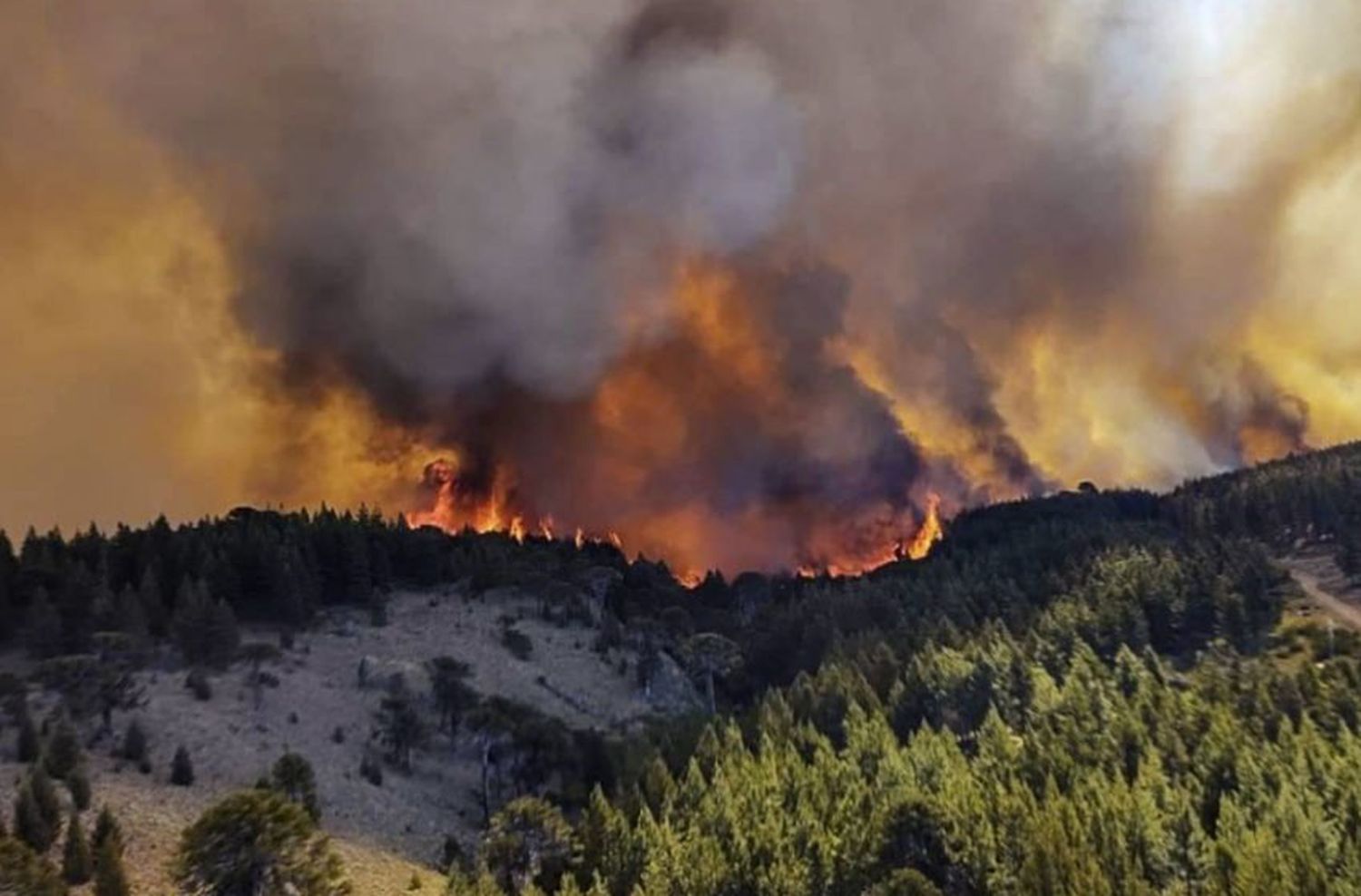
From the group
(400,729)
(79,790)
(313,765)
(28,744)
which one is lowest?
(79,790)

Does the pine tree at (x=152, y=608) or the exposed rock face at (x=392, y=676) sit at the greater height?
the pine tree at (x=152, y=608)

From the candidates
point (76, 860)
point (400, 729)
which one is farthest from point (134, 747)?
point (400, 729)

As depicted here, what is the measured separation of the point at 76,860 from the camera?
308 feet

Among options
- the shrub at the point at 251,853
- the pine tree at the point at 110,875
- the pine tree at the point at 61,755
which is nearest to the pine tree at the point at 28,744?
the pine tree at the point at 61,755

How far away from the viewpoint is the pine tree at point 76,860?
92.9m

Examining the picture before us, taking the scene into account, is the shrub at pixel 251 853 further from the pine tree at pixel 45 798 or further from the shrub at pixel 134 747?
the shrub at pixel 134 747

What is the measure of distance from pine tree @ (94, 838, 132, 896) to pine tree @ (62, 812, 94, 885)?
3.95ft

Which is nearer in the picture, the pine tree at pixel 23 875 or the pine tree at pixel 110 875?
the pine tree at pixel 23 875

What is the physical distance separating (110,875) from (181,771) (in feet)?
130

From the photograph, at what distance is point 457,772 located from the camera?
162m

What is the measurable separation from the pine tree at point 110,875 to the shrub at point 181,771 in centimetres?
3460

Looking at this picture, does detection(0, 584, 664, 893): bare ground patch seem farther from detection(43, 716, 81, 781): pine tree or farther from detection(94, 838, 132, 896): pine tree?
detection(94, 838, 132, 896): pine tree

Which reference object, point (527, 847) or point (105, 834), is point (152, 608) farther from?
point (527, 847)

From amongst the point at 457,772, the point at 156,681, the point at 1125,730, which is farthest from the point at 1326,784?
the point at 156,681
